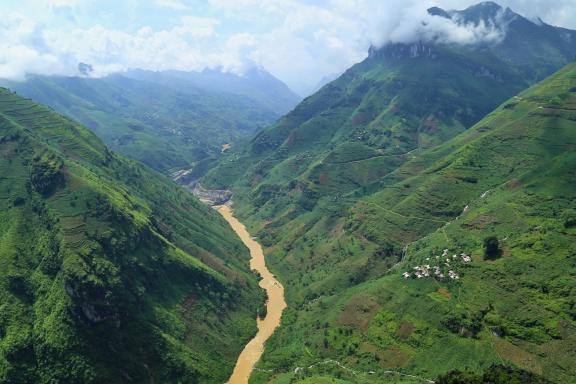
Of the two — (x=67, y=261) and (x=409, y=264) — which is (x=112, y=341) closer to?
(x=67, y=261)

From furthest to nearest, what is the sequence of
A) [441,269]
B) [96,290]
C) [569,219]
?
1. [441,269]
2. [569,219]
3. [96,290]

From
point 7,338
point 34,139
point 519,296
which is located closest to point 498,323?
point 519,296

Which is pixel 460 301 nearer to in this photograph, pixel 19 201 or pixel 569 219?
pixel 569 219

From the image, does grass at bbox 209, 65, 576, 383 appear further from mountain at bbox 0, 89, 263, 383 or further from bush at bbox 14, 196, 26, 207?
bush at bbox 14, 196, 26, 207

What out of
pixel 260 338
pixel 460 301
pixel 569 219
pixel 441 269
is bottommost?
pixel 260 338

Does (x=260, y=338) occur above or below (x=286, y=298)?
below

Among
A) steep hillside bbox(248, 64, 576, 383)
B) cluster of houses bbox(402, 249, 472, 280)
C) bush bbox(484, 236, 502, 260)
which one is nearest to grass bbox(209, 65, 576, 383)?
steep hillside bbox(248, 64, 576, 383)

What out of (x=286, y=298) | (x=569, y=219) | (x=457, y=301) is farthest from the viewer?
(x=286, y=298)

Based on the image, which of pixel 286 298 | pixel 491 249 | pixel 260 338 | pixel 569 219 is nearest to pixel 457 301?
pixel 491 249

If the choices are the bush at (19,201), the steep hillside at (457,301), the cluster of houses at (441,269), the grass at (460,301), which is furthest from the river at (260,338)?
the bush at (19,201)
